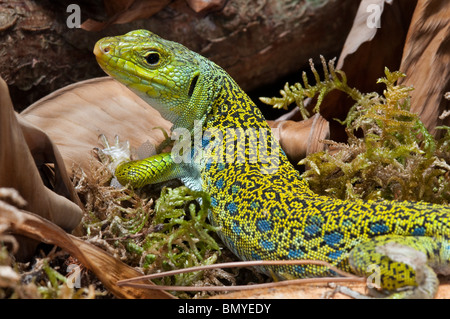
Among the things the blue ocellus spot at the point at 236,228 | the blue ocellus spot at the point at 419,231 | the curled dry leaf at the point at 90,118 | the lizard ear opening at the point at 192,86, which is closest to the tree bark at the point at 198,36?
the curled dry leaf at the point at 90,118

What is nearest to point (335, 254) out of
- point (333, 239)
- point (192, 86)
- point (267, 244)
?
point (333, 239)

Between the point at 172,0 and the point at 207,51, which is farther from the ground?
the point at 172,0

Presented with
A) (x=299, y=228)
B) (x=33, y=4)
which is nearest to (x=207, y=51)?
(x=33, y=4)

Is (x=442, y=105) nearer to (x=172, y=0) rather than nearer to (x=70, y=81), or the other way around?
(x=172, y=0)

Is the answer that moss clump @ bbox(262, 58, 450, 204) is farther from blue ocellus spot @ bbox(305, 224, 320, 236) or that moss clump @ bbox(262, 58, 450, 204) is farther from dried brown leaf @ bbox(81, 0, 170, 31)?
dried brown leaf @ bbox(81, 0, 170, 31)

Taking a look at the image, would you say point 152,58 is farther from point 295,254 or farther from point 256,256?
point 295,254

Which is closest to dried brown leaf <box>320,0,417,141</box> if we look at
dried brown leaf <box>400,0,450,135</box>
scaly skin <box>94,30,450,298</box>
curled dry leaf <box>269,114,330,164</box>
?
dried brown leaf <box>400,0,450,135</box>

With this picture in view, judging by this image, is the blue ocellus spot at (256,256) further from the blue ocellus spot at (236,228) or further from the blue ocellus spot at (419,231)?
the blue ocellus spot at (419,231)
